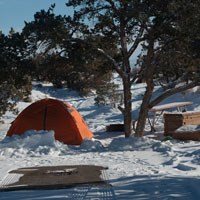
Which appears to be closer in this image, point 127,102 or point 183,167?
point 183,167

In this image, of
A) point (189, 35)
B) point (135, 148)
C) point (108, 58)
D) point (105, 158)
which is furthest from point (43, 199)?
point (108, 58)

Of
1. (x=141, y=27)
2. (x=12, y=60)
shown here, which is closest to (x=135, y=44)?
(x=141, y=27)

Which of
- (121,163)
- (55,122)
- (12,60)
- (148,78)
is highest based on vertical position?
(12,60)

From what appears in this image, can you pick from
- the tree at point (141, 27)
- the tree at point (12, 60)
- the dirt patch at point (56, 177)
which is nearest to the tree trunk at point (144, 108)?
the tree at point (141, 27)

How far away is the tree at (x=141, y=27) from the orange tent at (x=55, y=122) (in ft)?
5.97

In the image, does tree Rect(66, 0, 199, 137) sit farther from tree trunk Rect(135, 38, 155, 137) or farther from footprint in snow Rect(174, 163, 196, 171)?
footprint in snow Rect(174, 163, 196, 171)

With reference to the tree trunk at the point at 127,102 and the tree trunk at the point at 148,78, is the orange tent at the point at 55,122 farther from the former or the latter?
the tree trunk at the point at 148,78

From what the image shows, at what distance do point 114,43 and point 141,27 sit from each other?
1.81 m

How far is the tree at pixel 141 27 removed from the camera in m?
12.2

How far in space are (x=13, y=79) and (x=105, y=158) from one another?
17.1ft

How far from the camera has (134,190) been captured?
6.35m

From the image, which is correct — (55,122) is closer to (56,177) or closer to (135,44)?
(135,44)

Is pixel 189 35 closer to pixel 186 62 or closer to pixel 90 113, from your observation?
pixel 186 62

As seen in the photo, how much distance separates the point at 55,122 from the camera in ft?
46.2
